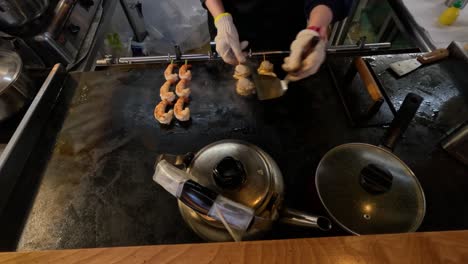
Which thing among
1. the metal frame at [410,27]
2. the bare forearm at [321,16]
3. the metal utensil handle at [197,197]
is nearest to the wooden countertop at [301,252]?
the metal utensil handle at [197,197]

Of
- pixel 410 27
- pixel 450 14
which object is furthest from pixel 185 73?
pixel 450 14

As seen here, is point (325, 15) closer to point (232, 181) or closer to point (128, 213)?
point (232, 181)

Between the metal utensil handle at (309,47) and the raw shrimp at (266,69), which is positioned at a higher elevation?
the metal utensil handle at (309,47)

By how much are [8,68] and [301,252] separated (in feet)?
5.95

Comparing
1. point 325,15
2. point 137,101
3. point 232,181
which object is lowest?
point 137,101

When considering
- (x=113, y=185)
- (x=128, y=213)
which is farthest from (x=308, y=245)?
(x=113, y=185)

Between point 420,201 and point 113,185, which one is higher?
point 420,201

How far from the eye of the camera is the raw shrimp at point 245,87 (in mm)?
1406

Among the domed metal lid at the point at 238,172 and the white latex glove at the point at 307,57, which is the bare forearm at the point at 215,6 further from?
the domed metal lid at the point at 238,172

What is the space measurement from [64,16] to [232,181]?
6.67 feet

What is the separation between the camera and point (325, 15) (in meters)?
1.40

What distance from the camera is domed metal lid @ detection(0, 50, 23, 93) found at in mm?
1359

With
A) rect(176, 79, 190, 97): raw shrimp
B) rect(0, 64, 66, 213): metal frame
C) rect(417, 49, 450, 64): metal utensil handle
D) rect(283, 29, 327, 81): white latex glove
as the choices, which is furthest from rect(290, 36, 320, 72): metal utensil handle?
rect(0, 64, 66, 213): metal frame

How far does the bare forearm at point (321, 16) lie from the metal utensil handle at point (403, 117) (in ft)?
2.14
